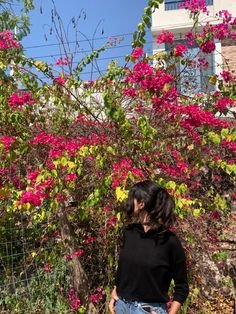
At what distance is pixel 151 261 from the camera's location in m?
2.29

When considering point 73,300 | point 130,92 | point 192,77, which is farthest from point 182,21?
point 73,300

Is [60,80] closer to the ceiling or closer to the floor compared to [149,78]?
closer to the ceiling

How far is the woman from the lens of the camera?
90.5 inches

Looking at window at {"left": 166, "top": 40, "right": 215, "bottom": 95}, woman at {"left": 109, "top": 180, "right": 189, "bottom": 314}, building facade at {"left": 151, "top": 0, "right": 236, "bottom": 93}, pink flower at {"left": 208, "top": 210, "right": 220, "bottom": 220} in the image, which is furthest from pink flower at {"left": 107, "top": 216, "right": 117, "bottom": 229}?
building facade at {"left": 151, "top": 0, "right": 236, "bottom": 93}

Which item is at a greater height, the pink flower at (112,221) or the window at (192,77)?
the window at (192,77)

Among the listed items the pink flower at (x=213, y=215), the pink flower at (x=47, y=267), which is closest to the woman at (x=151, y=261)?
the pink flower at (x=47, y=267)

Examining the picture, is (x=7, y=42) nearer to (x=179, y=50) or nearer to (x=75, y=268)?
(x=179, y=50)

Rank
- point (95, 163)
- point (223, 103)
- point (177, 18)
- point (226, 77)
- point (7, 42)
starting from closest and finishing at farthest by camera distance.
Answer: point (95, 163) < point (223, 103) < point (7, 42) < point (226, 77) < point (177, 18)

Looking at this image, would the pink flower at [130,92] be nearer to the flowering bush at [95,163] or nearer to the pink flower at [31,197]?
the flowering bush at [95,163]

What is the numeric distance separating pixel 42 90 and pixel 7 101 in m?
0.36

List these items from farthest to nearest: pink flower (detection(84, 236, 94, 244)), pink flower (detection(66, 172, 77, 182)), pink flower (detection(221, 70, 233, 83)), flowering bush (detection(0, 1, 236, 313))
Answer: pink flower (detection(221, 70, 233, 83))
pink flower (detection(84, 236, 94, 244))
flowering bush (detection(0, 1, 236, 313))
pink flower (detection(66, 172, 77, 182))

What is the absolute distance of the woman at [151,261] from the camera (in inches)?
90.5

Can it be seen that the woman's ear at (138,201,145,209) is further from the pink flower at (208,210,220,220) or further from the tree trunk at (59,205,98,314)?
the pink flower at (208,210,220,220)

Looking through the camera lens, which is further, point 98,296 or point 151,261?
point 98,296
